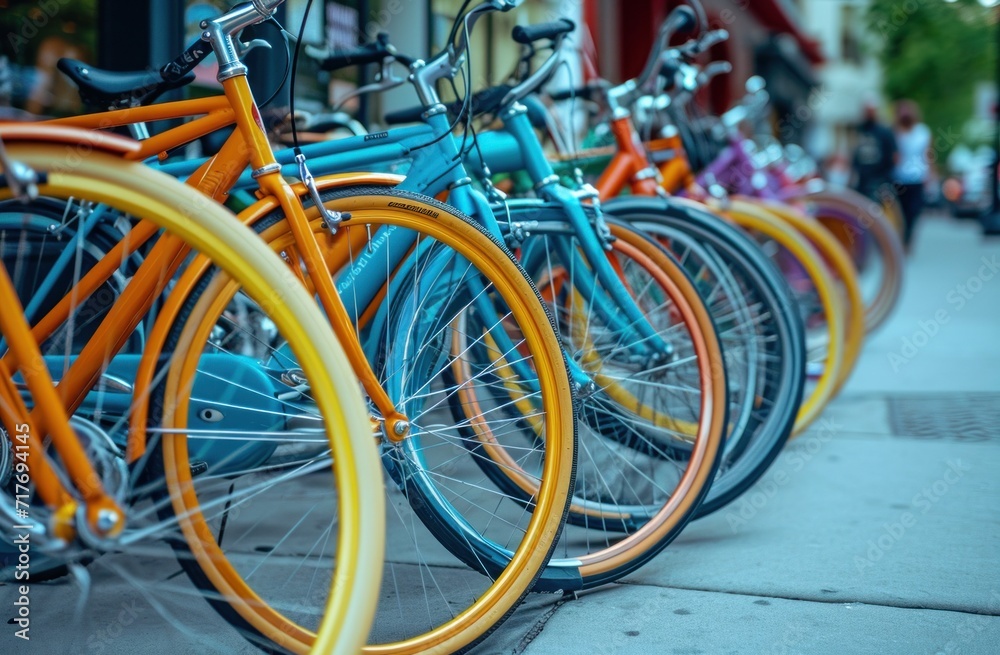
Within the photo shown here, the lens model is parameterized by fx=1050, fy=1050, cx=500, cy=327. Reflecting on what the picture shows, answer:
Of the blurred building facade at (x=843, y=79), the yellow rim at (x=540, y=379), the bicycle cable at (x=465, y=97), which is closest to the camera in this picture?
the yellow rim at (x=540, y=379)

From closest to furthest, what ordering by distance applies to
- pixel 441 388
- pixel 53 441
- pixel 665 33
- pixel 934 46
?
pixel 53 441
pixel 441 388
pixel 665 33
pixel 934 46

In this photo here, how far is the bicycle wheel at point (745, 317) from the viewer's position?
10.1 ft

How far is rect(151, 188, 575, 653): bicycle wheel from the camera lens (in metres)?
2.02

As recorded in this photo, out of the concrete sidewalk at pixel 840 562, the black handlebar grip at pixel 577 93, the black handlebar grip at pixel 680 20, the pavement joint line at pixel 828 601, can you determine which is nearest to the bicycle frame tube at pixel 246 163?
the concrete sidewalk at pixel 840 562

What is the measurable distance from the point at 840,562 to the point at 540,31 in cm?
162

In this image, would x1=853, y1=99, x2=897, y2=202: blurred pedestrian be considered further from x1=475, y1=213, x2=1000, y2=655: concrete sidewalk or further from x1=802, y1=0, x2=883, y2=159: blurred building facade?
x1=802, y1=0, x2=883, y2=159: blurred building facade

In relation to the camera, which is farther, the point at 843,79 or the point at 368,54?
the point at 843,79

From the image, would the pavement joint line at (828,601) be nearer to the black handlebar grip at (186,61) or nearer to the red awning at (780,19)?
the black handlebar grip at (186,61)

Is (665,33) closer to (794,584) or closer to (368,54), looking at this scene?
(368,54)

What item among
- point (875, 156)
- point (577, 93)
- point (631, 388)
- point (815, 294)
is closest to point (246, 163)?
point (631, 388)

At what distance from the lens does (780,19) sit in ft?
62.5

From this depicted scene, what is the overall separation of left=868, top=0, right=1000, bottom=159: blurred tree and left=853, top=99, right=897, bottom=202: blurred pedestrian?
97cm

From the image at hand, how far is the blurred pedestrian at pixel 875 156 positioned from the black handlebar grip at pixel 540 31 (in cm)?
910

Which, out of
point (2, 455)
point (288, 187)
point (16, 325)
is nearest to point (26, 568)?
point (2, 455)
